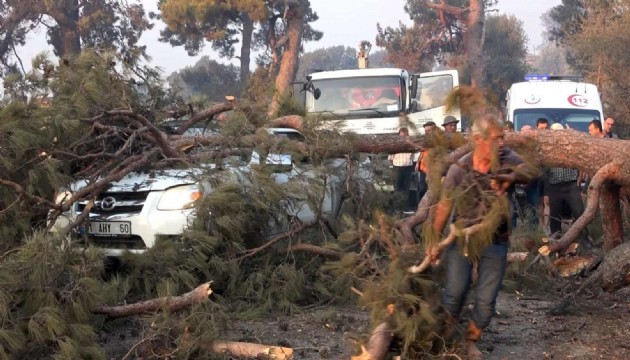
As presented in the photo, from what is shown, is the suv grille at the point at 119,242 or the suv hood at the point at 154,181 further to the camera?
the suv hood at the point at 154,181

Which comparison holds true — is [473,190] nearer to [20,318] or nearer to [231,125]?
[20,318]

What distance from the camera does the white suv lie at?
259 inches

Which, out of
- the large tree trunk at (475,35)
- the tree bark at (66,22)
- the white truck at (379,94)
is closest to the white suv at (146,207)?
the white truck at (379,94)

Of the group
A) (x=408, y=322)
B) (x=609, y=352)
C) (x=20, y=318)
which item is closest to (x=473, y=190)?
(x=408, y=322)

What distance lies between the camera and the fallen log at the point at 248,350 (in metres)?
4.95

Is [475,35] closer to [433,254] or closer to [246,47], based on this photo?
[246,47]

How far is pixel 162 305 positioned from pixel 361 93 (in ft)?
32.1

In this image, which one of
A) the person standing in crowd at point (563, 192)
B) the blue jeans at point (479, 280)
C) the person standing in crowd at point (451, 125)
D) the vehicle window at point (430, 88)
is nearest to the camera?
the blue jeans at point (479, 280)

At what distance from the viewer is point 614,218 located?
6.91 m

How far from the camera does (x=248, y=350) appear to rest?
5.03 metres

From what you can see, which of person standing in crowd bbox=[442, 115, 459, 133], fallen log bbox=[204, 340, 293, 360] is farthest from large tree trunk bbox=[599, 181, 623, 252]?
fallen log bbox=[204, 340, 293, 360]

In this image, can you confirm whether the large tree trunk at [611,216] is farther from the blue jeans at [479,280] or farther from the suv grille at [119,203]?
the suv grille at [119,203]

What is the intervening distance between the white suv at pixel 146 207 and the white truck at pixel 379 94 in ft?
23.2

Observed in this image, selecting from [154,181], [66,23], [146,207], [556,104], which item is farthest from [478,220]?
[66,23]
